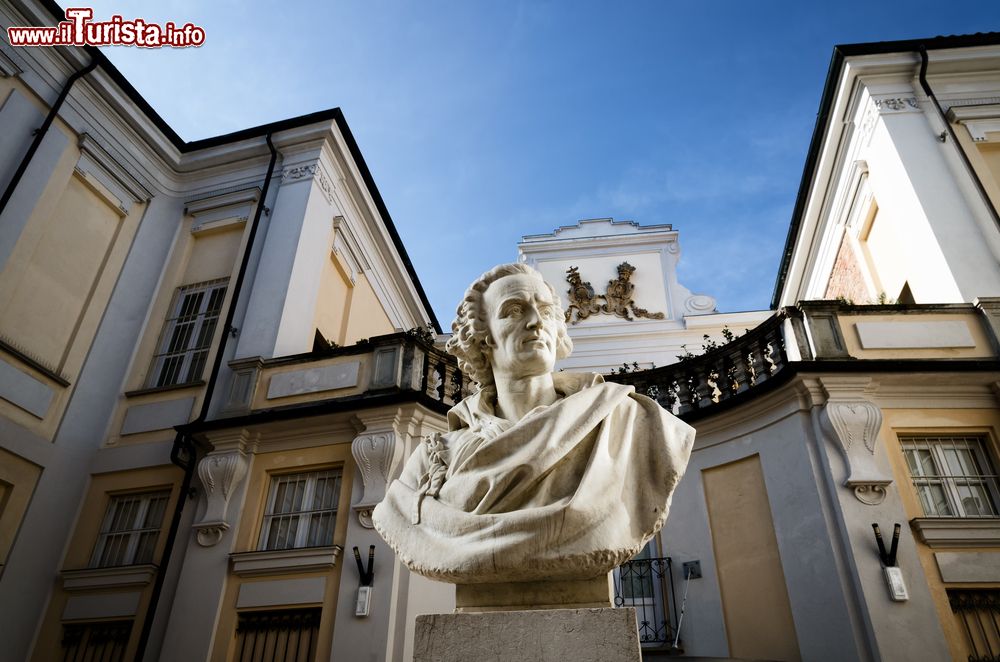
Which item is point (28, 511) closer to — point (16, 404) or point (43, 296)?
point (16, 404)

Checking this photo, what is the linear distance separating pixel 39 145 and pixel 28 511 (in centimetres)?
473

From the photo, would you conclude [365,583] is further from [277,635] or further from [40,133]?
[40,133]

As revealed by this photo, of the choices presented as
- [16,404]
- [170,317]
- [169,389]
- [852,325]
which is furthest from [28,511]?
[852,325]

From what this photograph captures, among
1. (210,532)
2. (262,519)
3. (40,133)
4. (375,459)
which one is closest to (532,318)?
(375,459)

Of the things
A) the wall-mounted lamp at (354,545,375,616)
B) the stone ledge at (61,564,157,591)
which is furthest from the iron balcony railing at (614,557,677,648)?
the stone ledge at (61,564,157,591)

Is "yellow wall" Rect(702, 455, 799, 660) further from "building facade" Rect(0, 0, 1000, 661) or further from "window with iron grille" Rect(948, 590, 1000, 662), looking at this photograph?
"window with iron grille" Rect(948, 590, 1000, 662)

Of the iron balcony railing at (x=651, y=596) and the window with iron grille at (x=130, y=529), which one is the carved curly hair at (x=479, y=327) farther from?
the window with iron grille at (x=130, y=529)

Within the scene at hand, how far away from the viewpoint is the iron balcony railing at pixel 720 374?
25.6ft

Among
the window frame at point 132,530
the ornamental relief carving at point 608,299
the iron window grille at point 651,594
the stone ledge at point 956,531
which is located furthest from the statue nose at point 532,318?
the ornamental relief carving at point 608,299

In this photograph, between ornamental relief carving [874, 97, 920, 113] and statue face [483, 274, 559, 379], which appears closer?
statue face [483, 274, 559, 379]

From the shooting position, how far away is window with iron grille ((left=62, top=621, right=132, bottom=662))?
7375 mm

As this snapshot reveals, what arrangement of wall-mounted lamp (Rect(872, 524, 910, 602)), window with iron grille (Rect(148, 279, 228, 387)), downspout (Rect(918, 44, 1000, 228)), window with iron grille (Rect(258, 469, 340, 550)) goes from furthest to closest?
window with iron grille (Rect(148, 279, 228, 387)) < downspout (Rect(918, 44, 1000, 228)) < window with iron grille (Rect(258, 469, 340, 550)) < wall-mounted lamp (Rect(872, 524, 910, 602))

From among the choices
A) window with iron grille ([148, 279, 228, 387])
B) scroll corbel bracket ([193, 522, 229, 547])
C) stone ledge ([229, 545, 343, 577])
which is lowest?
stone ledge ([229, 545, 343, 577])

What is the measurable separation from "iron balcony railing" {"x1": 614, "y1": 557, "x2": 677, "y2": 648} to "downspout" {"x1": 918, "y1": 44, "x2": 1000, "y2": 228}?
6.07 meters
